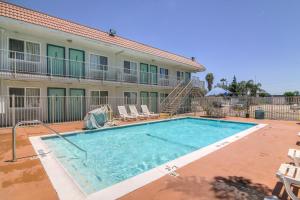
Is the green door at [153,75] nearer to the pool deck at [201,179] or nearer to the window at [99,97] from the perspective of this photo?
the window at [99,97]

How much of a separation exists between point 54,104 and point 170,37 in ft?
46.4

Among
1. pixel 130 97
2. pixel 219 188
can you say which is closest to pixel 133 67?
pixel 130 97

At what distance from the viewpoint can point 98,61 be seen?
1617cm

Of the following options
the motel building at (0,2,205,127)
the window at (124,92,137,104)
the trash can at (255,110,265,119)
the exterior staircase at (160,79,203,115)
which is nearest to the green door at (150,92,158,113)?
the exterior staircase at (160,79,203,115)

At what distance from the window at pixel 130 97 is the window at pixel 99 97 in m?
2.26

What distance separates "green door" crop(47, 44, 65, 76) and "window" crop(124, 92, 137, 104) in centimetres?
670

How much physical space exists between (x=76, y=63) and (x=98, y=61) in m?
2.26

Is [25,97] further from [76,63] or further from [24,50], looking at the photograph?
[76,63]

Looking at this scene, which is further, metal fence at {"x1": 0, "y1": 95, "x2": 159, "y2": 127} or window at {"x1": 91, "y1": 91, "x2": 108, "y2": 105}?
window at {"x1": 91, "y1": 91, "x2": 108, "y2": 105}

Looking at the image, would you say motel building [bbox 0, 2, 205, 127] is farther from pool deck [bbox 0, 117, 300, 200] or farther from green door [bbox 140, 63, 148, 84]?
pool deck [bbox 0, 117, 300, 200]

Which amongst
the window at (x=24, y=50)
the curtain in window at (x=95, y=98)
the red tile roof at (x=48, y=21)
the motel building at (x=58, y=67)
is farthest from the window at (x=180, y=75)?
Result: the window at (x=24, y=50)

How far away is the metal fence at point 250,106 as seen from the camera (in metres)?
18.1

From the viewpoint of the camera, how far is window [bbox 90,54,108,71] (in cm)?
1568

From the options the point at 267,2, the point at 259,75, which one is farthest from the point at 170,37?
the point at 259,75
